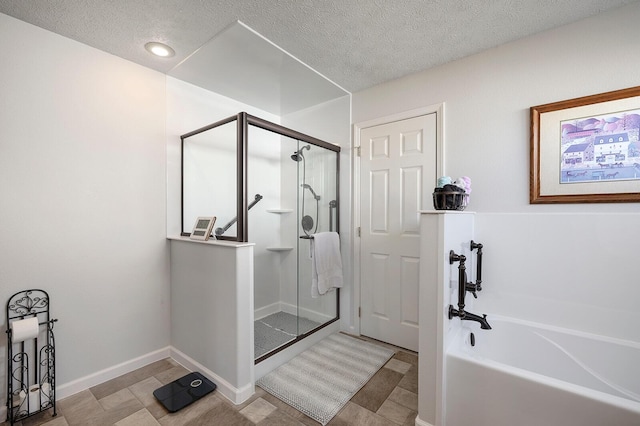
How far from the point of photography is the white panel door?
2326mm

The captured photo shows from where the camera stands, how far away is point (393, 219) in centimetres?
246

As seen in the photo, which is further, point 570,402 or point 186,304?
point 186,304

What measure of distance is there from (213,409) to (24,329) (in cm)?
115

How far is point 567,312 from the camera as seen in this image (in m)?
1.73

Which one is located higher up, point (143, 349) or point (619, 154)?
point (619, 154)

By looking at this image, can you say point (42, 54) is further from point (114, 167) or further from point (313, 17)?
point (313, 17)

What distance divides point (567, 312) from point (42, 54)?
3.72m

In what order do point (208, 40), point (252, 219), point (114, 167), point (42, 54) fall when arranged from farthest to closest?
point (252, 219)
point (114, 167)
point (208, 40)
point (42, 54)

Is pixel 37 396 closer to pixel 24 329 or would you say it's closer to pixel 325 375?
pixel 24 329

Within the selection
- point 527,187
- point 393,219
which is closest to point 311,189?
point 393,219

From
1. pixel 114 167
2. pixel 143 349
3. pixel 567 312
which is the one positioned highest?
pixel 114 167

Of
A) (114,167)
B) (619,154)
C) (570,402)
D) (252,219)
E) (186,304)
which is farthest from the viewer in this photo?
(252,219)

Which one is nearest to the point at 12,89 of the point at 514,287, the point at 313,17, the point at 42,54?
the point at 42,54

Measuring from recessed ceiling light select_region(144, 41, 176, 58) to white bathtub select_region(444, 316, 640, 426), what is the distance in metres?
2.68
